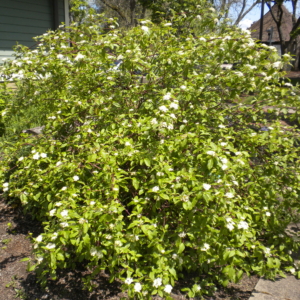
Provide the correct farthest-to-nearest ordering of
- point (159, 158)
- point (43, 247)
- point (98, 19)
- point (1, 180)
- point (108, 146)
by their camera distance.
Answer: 1. point (98, 19)
2. point (1, 180)
3. point (108, 146)
4. point (159, 158)
5. point (43, 247)

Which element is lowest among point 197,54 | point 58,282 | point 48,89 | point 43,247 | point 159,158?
point 58,282

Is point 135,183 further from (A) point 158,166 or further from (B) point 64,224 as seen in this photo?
(B) point 64,224

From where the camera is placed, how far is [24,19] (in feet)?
25.2

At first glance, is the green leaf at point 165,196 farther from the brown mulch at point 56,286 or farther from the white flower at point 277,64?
the white flower at point 277,64

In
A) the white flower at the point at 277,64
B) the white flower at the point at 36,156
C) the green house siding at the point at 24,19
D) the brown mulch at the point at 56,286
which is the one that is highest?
the green house siding at the point at 24,19

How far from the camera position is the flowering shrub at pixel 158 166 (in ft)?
6.41

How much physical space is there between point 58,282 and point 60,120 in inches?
51.6

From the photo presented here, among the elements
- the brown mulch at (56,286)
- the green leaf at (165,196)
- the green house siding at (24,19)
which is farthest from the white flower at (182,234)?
the green house siding at (24,19)

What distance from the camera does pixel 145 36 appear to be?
2.74m

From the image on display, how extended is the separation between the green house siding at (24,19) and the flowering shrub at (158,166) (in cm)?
496

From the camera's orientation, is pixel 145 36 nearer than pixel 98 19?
Yes

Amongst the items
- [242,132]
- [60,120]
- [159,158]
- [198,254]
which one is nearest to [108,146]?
[159,158]

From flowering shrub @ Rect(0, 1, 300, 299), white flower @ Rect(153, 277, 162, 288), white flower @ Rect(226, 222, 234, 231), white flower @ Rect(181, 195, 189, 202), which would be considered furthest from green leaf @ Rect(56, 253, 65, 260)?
white flower @ Rect(226, 222, 234, 231)

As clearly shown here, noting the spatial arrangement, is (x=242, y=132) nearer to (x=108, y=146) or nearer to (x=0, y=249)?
(x=108, y=146)
